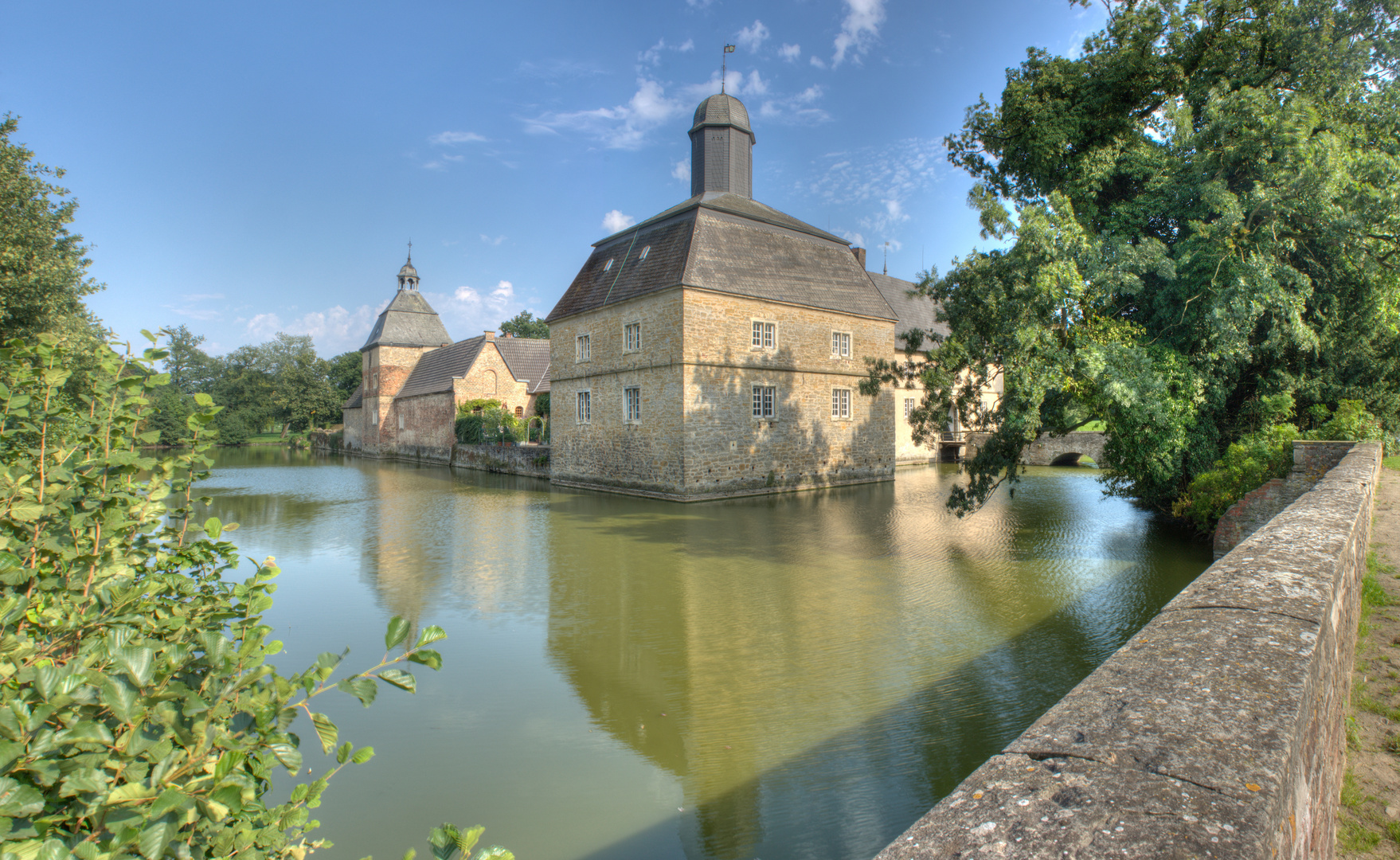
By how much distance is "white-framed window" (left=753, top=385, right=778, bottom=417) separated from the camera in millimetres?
20500

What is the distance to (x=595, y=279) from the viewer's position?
76.6ft

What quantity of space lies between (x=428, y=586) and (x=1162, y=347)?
12.1 m

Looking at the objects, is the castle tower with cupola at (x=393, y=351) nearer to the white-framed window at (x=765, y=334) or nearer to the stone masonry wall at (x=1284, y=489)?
the white-framed window at (x=765, y=334)

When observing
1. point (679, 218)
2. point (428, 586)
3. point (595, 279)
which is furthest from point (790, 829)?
point (595, 279)

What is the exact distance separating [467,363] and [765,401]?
911 inches

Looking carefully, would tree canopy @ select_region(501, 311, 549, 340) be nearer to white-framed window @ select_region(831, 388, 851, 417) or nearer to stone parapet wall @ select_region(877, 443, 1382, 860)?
white-framed window @ select_region(831, 388, 851, 417)

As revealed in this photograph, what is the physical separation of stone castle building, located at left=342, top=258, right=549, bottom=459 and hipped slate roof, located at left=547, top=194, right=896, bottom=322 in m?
15.5

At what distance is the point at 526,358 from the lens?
136ft

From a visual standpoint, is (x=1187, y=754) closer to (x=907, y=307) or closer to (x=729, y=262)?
(x=729, y=262)

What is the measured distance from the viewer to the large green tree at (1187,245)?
10039 mm

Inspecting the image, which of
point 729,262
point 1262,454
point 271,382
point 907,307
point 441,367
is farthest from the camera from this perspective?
point 271,382

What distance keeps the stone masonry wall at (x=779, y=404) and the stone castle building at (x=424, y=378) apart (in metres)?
21.6

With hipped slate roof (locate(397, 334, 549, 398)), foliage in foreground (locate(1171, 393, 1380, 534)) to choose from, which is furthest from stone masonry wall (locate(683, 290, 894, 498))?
hipped slate roof (locate(397, 334, 549, 398))

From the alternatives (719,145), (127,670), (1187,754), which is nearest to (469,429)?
(719,145)
